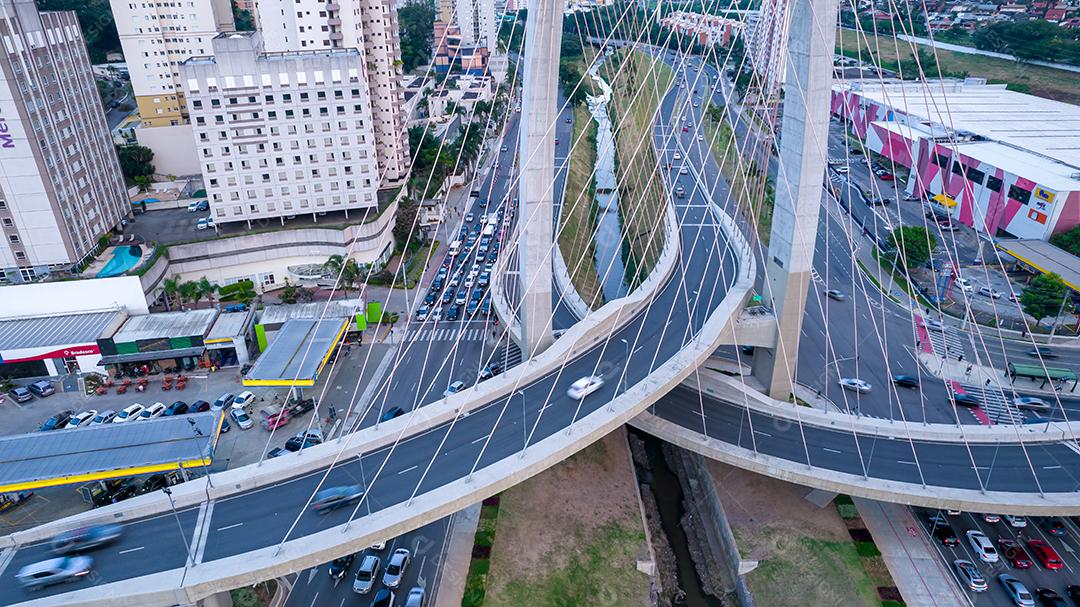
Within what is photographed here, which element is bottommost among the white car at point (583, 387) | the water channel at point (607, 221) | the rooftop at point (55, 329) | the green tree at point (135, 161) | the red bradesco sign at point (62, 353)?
the water channel at point (607, 221)

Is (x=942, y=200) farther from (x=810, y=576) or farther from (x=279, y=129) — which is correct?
(x=279, y=129)

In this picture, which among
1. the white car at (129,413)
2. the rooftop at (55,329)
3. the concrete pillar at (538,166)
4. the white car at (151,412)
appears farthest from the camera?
the rooftop at (55,329)

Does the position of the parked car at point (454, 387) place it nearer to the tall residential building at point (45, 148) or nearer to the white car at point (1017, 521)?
the white car at point (1017, 521)

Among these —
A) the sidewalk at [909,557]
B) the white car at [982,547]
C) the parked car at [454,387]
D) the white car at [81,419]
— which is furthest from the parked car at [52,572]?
the white car at [982,547]

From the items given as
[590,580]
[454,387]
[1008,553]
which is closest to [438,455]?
[590,580]

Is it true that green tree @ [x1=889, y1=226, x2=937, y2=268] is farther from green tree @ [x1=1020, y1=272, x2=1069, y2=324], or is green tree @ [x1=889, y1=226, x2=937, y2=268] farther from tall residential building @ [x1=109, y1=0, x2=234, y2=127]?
tall residential building @ [x1=109, y1=0, x2=234, y2=127]

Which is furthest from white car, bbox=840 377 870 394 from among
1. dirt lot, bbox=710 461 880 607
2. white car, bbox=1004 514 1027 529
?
white car, bbox=1004 514 1027 529

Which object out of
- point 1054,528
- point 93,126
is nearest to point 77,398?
point 93,126
